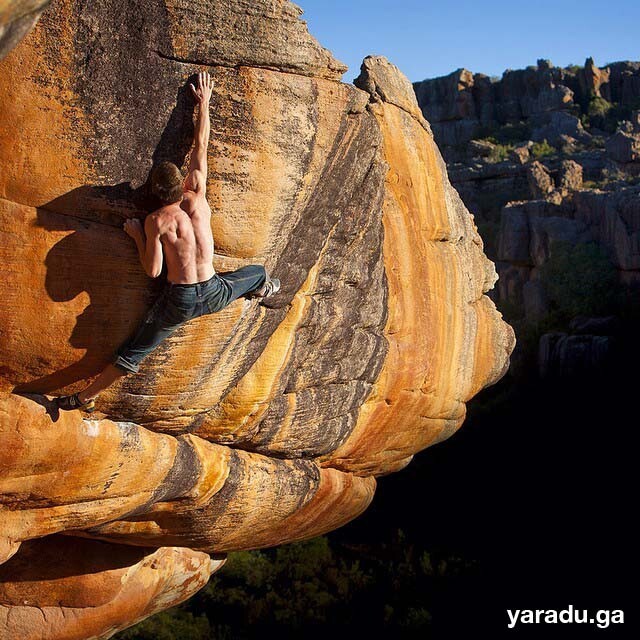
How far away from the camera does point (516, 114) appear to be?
133 ft

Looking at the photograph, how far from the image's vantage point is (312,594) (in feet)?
47.4

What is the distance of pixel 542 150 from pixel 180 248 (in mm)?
31124

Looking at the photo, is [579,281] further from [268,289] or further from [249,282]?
[249,282]

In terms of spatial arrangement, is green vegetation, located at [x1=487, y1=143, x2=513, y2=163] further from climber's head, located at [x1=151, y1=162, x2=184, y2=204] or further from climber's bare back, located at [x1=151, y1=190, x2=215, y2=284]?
climber's head, located at [x1=151, y1=162, x2=184, y2=204]

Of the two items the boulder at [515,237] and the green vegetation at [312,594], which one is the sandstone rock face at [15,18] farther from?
the boulder at [515,237]

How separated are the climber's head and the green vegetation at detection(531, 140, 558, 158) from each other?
1151 inches

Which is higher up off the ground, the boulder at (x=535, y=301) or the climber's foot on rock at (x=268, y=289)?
the boulder at (x=535, y=301)

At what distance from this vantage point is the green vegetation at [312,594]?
45.3 feet

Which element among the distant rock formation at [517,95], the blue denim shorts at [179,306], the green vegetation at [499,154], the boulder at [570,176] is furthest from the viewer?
the distant rock formation at [517,95]

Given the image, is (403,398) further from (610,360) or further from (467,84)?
(467,84)

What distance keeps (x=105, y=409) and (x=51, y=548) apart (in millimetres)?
2663

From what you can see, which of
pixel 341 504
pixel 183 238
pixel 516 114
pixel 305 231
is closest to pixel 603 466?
pixel 341 504

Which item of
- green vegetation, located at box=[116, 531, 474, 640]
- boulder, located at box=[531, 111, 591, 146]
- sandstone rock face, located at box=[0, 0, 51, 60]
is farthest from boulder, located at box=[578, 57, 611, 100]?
sandstone rock face, located at box=[0, 0, 51, 60]

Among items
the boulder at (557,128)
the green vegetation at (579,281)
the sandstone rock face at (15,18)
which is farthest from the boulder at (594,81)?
the sandstone rock face at (15,18)
